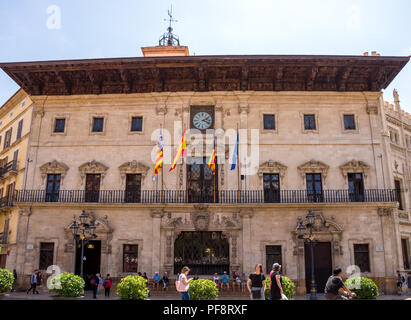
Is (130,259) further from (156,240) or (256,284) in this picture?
(256,284)

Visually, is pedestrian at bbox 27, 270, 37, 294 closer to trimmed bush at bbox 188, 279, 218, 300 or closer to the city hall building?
the city hall building

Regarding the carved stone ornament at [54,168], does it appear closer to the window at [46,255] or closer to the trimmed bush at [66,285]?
the window at [46,255]

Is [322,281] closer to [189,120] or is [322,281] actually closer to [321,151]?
[321,151]

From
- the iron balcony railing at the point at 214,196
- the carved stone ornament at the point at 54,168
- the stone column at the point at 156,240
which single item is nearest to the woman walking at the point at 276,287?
the iron balcony railing at the point at 214,196

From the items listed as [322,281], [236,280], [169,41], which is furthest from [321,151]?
[169,41]

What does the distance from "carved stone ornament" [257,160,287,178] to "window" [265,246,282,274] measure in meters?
4.20

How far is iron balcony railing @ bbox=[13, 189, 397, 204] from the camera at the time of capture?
21.2 m

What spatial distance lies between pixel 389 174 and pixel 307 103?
640 centimetres

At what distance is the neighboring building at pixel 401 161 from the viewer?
959 inches

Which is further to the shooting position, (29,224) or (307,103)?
(307,103)

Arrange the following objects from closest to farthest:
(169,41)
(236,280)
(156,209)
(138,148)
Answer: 1. (236,280)
2. (156,209)
3. (138,148)
4. (169,41)

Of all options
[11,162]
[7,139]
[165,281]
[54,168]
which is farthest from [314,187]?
[7,139]

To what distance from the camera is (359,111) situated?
22.8 m

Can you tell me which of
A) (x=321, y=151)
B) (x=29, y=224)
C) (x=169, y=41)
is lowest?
(x=29, y=224)
